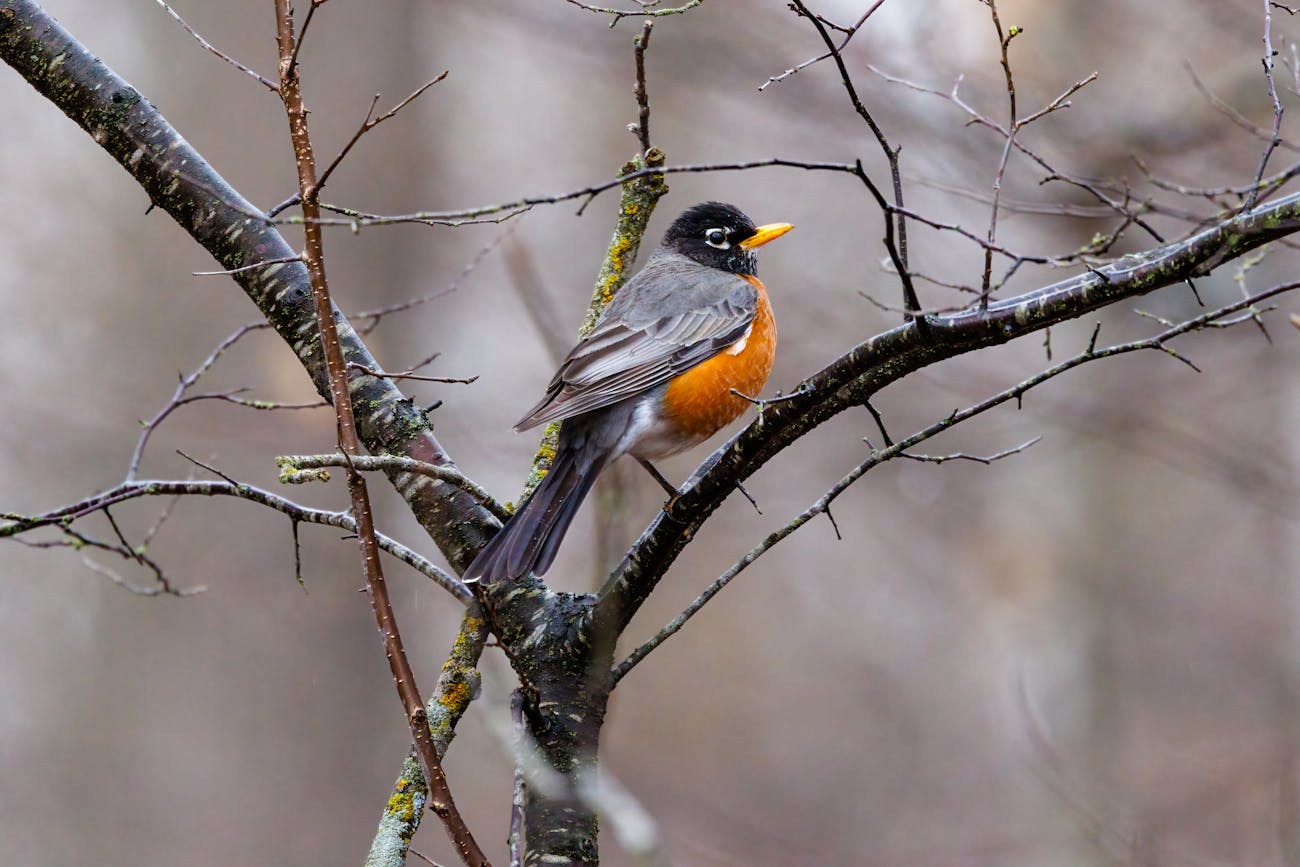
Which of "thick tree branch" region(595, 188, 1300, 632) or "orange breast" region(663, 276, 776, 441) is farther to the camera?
"orange breast" region(663, 276, 776, 441)

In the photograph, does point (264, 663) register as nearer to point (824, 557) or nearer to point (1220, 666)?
point (824, 557)

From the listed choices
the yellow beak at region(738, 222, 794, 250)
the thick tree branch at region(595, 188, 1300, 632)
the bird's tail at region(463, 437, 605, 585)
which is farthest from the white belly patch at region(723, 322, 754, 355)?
the thick tree branch at region(595, 188, 1300, 632)

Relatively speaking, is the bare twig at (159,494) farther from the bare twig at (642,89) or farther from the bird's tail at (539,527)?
the bare twig at (642,89)

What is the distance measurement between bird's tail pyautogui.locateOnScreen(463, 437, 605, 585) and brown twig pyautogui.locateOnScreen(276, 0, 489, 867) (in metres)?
0.46

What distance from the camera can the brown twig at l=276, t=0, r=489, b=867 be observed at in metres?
2.18

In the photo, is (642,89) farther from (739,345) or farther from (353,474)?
(353,474)

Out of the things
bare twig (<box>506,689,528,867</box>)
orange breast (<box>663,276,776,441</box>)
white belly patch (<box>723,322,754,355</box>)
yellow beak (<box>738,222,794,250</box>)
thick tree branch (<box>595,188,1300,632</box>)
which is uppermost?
yellow beak (<box>738,222,794,250</box>)

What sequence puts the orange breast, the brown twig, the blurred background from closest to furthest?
the brown twig
the orange breast
the blurred background

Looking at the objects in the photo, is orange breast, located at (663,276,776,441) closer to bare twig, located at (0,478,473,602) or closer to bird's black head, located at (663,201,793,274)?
bird's black head, located at (663,201,793,274)

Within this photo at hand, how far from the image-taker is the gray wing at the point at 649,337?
3.66 meters

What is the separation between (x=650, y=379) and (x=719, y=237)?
4.39 ft

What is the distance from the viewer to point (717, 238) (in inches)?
198

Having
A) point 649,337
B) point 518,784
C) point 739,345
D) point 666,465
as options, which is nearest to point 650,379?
point 649,337

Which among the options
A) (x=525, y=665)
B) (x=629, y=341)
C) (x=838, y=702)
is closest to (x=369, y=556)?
(x=525, y=665)
